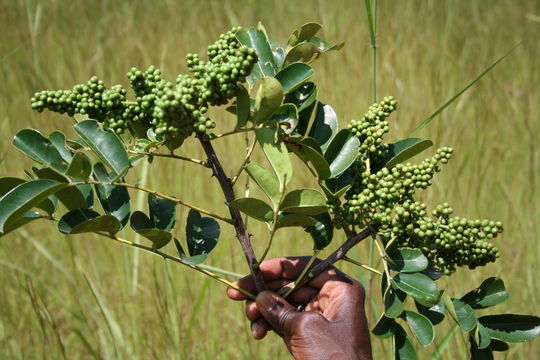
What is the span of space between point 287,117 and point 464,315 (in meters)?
0.41

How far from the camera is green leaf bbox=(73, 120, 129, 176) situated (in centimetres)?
81

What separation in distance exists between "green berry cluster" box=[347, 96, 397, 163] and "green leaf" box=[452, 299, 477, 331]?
257 mm

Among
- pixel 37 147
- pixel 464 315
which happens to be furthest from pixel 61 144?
pixel 464 315

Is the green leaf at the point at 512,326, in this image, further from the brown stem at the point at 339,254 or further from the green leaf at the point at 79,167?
the green leaf at the point at 79,167

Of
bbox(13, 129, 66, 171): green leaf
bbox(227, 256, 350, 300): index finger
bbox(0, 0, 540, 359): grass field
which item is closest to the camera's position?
bbox(13, 129, 66, 171): green leaf

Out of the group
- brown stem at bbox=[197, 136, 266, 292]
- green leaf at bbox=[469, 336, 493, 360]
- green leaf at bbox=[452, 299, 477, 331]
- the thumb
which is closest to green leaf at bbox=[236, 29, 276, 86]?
brown stem at bbox=[197, 136, 266, 292]

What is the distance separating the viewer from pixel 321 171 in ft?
2.79

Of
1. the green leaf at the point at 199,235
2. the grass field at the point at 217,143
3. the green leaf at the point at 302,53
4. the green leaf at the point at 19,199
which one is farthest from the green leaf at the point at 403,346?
the grass field at the point at 217,143

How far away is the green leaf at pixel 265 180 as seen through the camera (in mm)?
796

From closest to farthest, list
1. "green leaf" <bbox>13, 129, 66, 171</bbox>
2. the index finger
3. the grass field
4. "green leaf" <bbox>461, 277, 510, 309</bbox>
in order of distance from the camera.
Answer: "green leaf" <bbox>13, 129, 66, 171</bbox>, "green leaf" <bbox>461, 277, 510, 309</bbox>, the index finger, the grass field

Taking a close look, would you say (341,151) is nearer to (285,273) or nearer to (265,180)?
(265,180)

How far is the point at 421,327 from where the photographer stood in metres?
0.88

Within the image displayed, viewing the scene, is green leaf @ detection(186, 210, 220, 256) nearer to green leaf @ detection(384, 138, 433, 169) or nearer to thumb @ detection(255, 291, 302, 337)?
thumb @ detection(255, 291, 302, 337)

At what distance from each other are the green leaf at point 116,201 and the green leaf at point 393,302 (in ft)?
1.37
